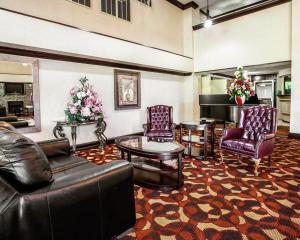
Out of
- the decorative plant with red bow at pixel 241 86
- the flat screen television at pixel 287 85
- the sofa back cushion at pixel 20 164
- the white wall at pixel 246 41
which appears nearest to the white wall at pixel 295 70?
the white wall at pixel 246 41

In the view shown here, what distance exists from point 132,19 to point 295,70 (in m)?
4.82

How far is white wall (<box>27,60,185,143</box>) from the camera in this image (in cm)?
450

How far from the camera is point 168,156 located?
2.61m

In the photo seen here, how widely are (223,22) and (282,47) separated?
2107 mm

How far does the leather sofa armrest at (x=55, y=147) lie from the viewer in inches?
103

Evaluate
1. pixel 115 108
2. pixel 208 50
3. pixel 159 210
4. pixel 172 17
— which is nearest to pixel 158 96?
pixel 115 108

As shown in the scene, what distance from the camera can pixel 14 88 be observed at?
4.09 m

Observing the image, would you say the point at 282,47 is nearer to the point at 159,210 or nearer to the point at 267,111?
the point at 267,111

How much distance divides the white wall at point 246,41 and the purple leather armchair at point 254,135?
10.3 feet

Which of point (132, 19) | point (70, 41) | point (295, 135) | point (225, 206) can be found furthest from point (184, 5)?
point (225, 206)

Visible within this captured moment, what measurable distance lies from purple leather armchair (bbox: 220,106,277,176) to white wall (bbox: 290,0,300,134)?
8.70 feet

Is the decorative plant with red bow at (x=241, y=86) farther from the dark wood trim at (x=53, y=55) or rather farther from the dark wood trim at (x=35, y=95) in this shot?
the dark wood trim at (x=35, y=95)

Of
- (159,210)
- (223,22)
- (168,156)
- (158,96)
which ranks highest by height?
(223,22)

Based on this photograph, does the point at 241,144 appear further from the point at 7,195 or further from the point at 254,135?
the point at 7,195
